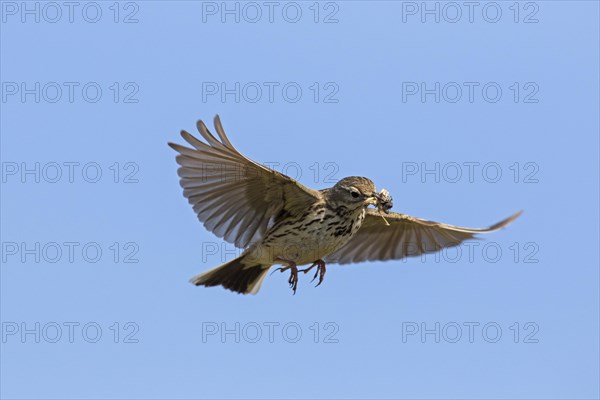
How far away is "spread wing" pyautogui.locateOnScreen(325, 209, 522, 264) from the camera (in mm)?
13047

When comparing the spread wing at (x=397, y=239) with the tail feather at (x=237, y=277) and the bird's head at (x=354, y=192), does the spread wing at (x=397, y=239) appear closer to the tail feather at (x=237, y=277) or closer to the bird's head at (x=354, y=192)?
the tail feather at (x=237, y=277)

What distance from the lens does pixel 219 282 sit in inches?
482

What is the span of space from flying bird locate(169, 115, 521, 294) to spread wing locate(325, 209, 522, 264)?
49.3 inches

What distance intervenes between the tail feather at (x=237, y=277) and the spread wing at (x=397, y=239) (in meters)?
1.21

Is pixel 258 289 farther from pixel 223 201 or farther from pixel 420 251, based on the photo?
pixel 420 251

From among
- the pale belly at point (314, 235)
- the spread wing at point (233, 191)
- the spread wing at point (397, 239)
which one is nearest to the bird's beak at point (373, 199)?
the pale belly at point (314, 235)

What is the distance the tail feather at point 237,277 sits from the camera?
12148 millimetres

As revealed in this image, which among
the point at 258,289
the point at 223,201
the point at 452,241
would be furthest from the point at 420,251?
the point at 223,201

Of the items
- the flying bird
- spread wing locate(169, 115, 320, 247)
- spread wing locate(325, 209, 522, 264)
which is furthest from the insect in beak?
spread wing locate(325, 209, 522, 264)

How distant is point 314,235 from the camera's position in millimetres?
10992

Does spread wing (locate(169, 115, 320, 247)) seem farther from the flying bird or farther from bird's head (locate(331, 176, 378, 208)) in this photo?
bird's head (locate(331, 176, 378, 208))

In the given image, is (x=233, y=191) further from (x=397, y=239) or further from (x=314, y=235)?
(x=397, y=239)

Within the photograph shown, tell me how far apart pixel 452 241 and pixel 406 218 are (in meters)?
0.86

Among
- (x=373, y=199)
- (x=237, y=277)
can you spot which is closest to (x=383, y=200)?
(x=373, y=199)
